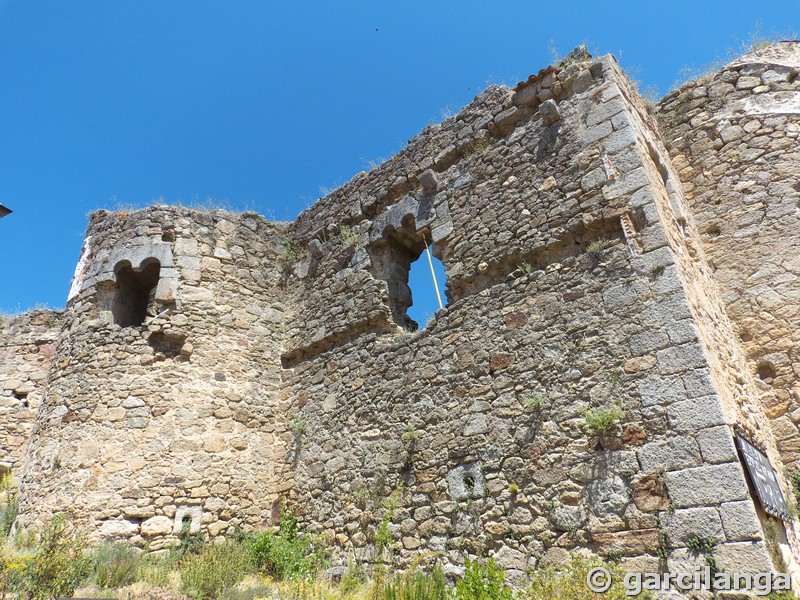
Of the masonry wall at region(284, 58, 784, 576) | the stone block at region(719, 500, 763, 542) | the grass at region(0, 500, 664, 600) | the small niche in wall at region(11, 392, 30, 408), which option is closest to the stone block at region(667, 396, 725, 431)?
the masonry wall at region(284, 58, 784, 576)

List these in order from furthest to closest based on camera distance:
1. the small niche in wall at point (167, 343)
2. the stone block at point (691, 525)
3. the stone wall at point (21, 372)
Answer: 1. the stone wall at point (21, 372)
2. the small niche in wall at point (167, 343)
3. the stone block at point (691, 525)

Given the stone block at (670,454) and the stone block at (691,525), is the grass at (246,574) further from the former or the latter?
the stone block at (670,454)

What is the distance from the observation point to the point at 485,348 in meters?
6.05

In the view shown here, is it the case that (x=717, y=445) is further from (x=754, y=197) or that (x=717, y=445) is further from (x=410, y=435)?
(x=754, y=197)

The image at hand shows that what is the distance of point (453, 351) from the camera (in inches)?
249

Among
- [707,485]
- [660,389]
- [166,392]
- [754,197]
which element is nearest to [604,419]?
[660,389]

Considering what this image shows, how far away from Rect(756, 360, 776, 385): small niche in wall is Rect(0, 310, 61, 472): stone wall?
10.8m

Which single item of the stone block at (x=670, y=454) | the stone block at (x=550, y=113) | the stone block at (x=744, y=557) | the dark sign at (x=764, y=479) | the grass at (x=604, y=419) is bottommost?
the stone block at (x=744, y=557)

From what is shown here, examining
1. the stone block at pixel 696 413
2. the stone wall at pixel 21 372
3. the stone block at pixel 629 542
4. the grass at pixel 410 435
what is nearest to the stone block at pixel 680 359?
the stone block at pixel 696 413

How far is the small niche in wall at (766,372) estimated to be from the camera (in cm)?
614

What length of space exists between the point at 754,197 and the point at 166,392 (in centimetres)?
745

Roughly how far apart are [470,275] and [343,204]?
9.79 feet

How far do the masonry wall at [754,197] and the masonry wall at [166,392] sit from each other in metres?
5.77

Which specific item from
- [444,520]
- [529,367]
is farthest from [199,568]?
[529,367]
